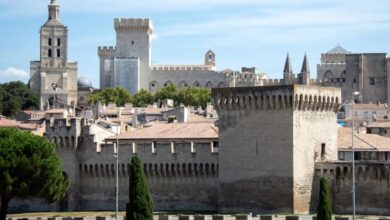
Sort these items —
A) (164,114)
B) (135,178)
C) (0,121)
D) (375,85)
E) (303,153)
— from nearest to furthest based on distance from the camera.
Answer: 1. (135,178)
2. (303,153)
3. (0,121)
4. (164,114)
5. (375,85)

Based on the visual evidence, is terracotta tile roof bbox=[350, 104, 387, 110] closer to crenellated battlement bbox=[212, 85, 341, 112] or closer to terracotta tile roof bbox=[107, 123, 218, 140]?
terracotta tile roof bbox=[107, 123, 218, 140]

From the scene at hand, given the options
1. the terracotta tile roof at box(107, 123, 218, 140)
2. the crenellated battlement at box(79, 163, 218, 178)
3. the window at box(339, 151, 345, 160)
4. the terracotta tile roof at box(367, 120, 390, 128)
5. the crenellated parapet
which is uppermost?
the crenellated parapet

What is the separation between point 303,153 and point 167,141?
14.3 metres

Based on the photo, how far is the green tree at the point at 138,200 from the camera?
229 ft

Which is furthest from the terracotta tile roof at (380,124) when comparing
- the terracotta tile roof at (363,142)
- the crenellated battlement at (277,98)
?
the crenellated battlement at (277,98)

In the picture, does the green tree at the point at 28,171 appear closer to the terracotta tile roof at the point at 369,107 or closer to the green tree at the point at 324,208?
the green tree at the point at 324,208

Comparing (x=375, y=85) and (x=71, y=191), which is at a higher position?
(x=375, y=85)

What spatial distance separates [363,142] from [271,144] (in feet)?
41.6

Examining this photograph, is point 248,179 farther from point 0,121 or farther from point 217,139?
point 0,121

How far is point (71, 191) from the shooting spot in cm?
8981

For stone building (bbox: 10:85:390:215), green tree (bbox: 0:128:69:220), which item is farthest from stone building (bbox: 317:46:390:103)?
green tree (bbox: 0:128:69:220)

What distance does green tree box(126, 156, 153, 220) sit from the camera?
69.7 meters

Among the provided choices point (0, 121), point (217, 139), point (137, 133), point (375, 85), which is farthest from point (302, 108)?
point (375, 85)

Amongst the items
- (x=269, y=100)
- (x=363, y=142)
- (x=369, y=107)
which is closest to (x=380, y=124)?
(x=363, y=142)
